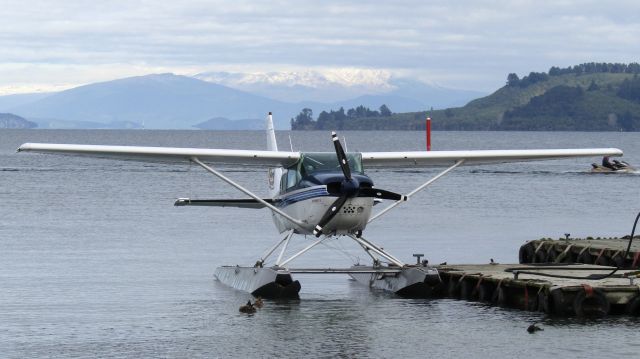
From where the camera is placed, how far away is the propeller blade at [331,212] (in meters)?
19.9

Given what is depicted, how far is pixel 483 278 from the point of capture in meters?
21.5

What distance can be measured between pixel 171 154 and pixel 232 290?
335cm

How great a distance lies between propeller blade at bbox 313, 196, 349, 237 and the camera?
65.2ft

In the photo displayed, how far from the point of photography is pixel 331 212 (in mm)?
20031

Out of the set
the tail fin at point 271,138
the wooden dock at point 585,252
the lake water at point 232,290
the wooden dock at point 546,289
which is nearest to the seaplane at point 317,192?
the lake water at point 232,290

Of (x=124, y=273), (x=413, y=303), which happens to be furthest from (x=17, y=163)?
(x=413, y=303)

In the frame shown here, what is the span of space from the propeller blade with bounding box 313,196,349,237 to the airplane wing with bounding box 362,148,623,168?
2.50 m

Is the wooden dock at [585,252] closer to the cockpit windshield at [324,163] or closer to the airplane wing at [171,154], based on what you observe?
the cockpit windshield at [324,163]

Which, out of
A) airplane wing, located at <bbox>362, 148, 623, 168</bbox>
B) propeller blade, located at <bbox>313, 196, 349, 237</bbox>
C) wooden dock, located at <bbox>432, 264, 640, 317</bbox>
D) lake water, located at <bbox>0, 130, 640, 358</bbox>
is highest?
airplane wing, located at <bbox>362, 148, 623, 168</bbox>

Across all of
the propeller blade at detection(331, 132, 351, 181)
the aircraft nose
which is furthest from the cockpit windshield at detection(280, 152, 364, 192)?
the aircraft nose

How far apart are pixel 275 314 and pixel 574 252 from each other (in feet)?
26.4

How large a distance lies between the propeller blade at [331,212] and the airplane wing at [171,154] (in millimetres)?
1728

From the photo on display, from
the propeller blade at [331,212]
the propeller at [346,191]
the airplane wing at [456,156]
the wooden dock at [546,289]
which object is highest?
the airplane wing at [456,156]

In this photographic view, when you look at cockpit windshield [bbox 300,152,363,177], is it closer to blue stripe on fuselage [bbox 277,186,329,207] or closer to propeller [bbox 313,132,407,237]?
blue stripe on fuselage [bbox 277,186,329,207]
